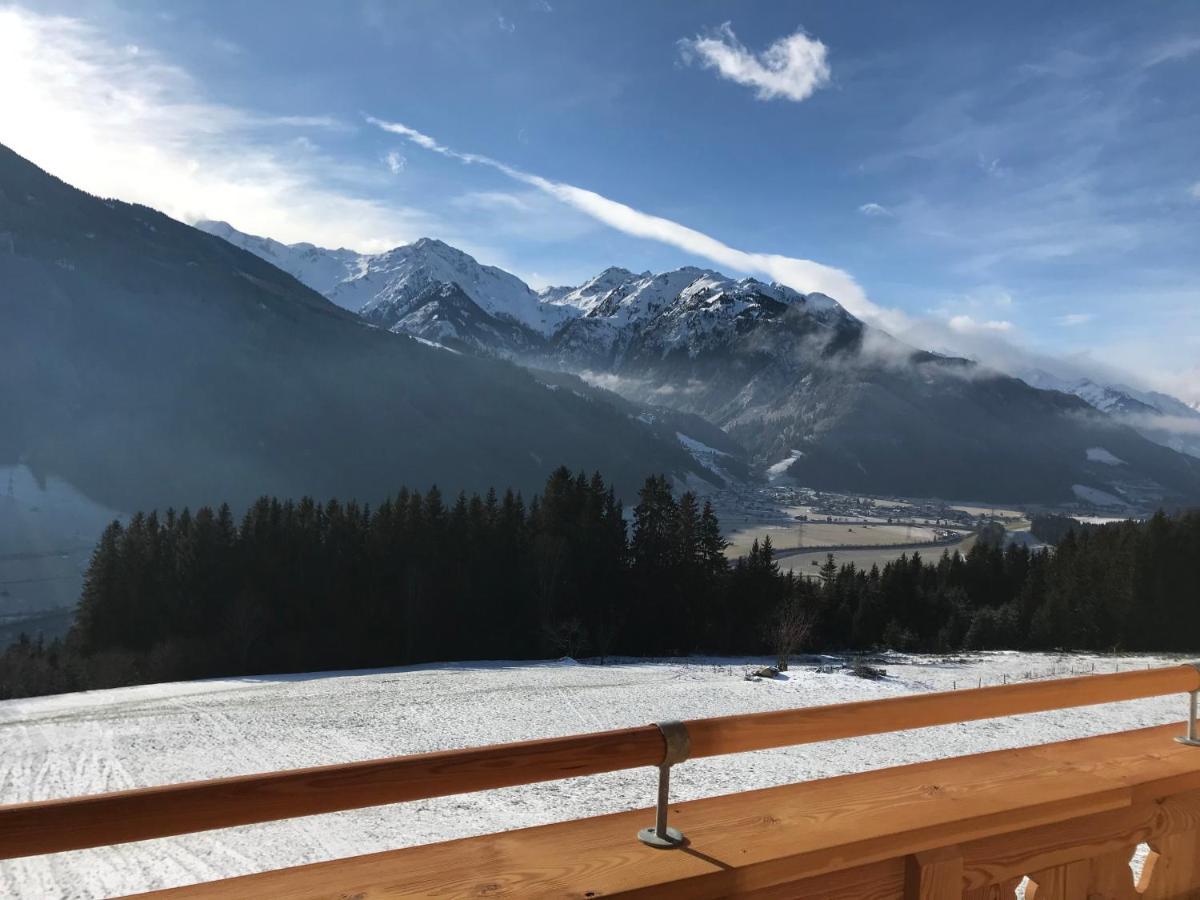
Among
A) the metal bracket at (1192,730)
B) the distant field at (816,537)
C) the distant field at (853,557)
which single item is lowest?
the distant field at (853,557)

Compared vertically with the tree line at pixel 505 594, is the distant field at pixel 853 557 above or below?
below

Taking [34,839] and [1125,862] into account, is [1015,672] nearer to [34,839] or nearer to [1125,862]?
[1125,862]

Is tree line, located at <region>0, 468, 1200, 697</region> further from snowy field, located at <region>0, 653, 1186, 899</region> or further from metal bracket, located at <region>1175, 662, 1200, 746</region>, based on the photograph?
metal bracket, located at <region>1175, 662, 1200, 746</region>

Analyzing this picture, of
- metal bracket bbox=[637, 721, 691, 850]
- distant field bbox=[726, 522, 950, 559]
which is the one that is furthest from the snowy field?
distant field bbox=[726, 522, 950, 559]

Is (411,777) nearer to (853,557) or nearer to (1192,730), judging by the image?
(1192,730)

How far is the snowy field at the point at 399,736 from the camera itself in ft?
35.6

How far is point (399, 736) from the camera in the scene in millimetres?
18938

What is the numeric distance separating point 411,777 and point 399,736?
1807cm

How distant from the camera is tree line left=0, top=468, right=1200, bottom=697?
50.4m

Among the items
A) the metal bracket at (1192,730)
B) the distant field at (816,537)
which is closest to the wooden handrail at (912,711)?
the metal bracket at (1192,730)

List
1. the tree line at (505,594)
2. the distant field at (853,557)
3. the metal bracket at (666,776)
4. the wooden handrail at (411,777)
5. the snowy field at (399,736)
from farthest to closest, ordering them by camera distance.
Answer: the distant field at (853,557), the tree line at (505,594), the snowy field at (399,736), the metal bracket at (666,776), the wooden handrail at (411,777)

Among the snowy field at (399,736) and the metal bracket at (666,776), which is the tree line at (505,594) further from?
the metal bracket at (666,776)

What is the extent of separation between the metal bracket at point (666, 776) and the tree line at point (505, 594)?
4575 cm

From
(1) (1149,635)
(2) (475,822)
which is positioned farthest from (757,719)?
(1) (1149,635)
